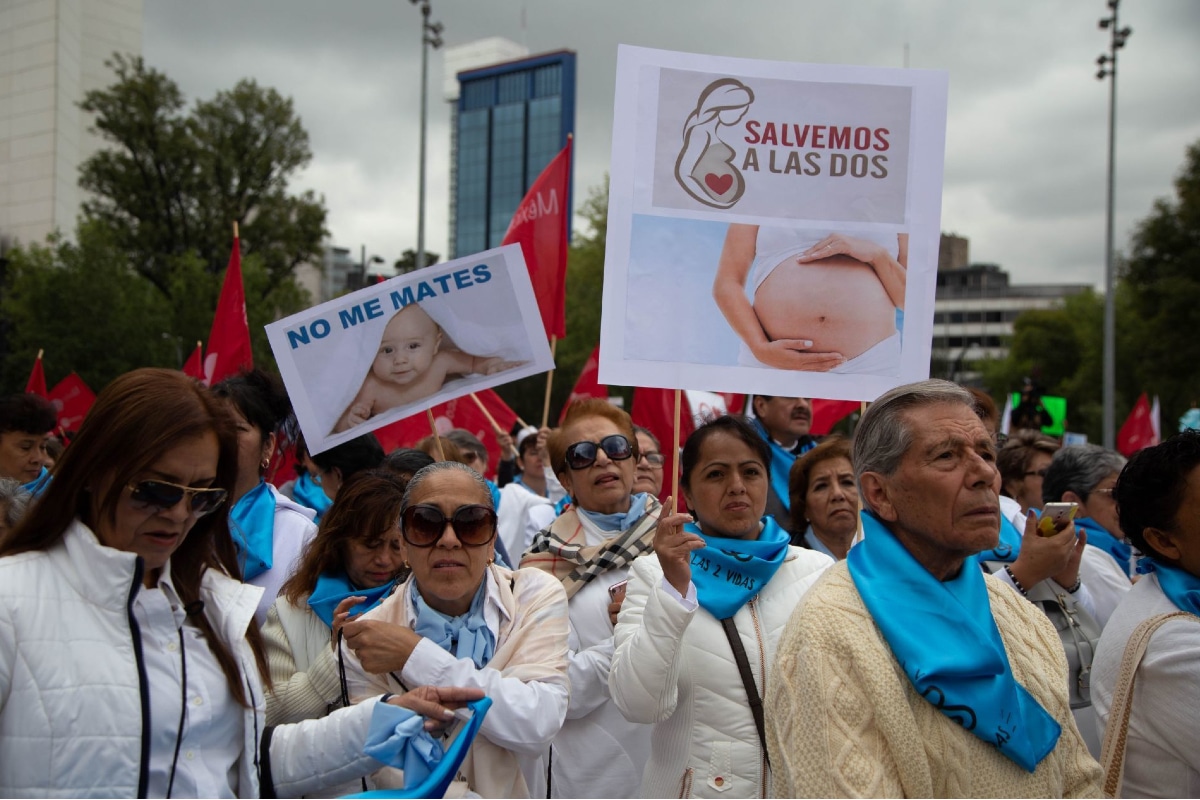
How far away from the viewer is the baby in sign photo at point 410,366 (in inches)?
193

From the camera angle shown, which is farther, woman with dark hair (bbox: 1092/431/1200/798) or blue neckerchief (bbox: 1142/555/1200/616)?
blue neckerchief (bbox: 1142/555/1200/616)

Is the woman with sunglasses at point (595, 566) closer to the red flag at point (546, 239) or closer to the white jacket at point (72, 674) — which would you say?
the white jacket at point (72, 674)

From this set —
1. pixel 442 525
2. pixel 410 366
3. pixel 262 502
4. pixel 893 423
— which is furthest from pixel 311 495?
pixel 893 423

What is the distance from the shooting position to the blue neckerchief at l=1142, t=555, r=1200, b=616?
9.81ft

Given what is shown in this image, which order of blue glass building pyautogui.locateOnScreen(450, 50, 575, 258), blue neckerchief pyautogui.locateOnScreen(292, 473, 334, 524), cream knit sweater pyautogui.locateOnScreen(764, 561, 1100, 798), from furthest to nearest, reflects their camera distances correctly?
1. blue glass building pyautogui.locateOnScreen(450, 50, 575, 258)
2. blue neckerchief pyautogui.locateOnScreen(292, 473, 334, 524)
3. cream knit sweater pyautogui.locateOnScreen(764, 561, 1100, 798)

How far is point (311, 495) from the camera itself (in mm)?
5387

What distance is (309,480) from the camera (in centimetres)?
553

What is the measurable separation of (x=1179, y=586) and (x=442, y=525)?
2.11 meters

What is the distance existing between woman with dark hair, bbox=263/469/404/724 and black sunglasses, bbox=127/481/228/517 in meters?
1.09

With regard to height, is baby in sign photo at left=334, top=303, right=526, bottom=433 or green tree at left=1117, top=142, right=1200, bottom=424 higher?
green tree at left=1117, top=142, right=1200, bottom=424

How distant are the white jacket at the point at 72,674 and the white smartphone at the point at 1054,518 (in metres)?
2.79

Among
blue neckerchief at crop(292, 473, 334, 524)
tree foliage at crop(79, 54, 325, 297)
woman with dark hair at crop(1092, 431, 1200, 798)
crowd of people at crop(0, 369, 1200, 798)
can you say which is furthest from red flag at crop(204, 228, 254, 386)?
tree foliage at crop(79, 54, 325, 297)

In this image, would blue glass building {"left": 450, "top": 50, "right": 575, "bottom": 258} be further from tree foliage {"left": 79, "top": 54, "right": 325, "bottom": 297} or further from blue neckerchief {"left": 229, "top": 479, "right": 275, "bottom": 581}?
blue neckerchief {"left": 229, "top": 479, "right": 275, "bottom": 581}

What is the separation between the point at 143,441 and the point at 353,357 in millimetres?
2752
